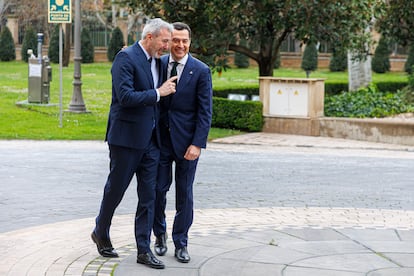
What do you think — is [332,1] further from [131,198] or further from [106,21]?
[106,21]

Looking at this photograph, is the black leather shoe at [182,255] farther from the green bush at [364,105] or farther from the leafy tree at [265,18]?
the green bush at [364,105]

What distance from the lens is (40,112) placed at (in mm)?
23125

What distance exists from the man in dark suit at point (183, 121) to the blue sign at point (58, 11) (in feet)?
42.2

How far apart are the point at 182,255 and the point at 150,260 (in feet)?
1.08

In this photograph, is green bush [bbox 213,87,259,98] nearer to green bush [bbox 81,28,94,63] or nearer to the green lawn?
the green lawn

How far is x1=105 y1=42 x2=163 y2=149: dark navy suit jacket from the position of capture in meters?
7.23

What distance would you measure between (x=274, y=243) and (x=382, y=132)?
36.7 ft

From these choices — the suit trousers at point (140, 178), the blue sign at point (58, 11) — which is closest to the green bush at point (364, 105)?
the blue sign at point (58, 11)

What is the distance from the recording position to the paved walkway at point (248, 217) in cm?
745

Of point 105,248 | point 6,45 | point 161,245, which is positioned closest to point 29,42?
point 6,45

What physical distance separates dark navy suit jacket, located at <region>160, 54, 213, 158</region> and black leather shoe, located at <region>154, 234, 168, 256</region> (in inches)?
31.3

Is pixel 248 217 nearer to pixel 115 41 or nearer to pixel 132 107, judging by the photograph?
pixel 132 107

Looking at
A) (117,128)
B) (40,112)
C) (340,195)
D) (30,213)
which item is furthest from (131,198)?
(40,112)

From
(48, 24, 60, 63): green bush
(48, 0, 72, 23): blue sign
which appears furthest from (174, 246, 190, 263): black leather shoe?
(48, 24, 60, 63): green bush
